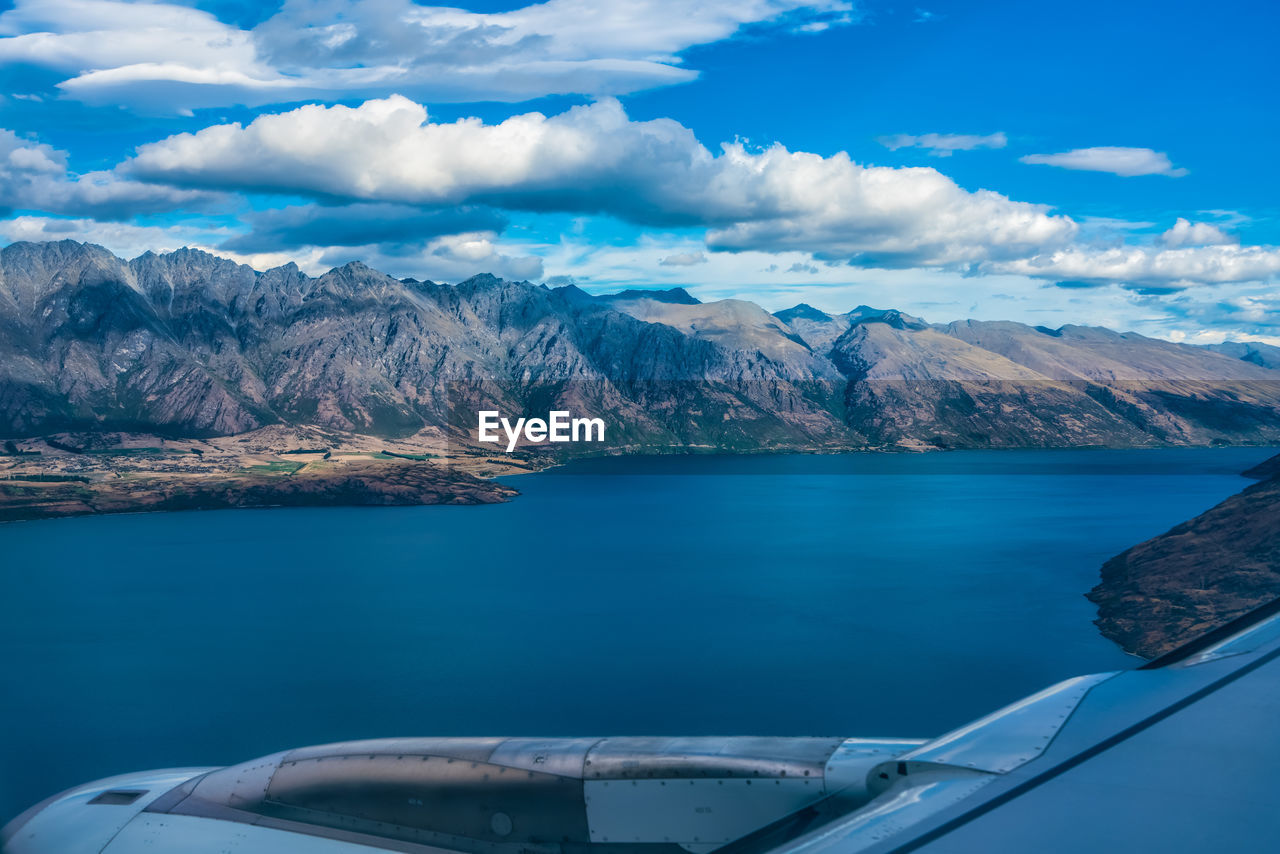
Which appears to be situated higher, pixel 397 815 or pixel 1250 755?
pixel 1250 755

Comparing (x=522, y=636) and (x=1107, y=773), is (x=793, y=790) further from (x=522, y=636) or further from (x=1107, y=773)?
(x=522, y=636)

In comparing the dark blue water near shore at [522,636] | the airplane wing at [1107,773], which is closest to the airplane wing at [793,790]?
the airplane wing at [1107,773]

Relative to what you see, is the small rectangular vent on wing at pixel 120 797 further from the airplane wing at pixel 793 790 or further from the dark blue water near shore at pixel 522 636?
the dark blue water near shore at pixel 522 636

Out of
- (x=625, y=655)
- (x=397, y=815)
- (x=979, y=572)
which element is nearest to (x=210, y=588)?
(x=625, y=655)

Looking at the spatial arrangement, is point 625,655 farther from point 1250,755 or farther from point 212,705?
point 1250,755

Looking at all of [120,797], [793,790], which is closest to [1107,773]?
A: [793,790]

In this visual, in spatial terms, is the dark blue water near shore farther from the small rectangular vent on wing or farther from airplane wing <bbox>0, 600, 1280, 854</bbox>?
airplane wing <bbox>0, 600, 1280, 854</bbox>

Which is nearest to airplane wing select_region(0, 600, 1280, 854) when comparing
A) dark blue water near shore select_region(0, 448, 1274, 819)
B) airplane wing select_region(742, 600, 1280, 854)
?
airplane wing select_region(742, 600, 1280, 854)
